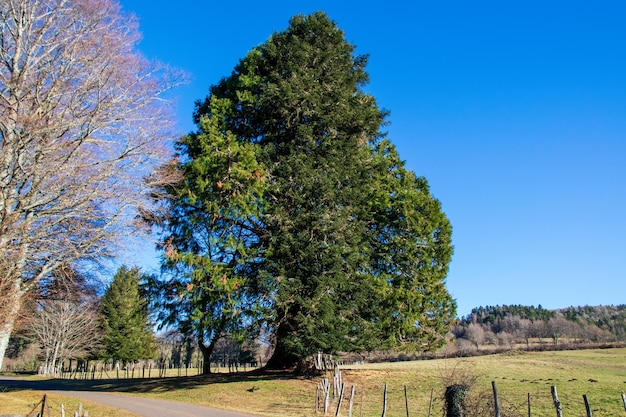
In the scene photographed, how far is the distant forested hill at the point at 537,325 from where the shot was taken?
12069 cm

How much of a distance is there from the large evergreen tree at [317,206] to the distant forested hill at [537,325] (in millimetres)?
91701

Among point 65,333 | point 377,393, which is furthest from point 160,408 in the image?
point 65,333

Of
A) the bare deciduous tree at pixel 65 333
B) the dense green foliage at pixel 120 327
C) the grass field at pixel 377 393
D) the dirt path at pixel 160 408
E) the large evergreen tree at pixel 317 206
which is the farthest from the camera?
the dense green foliage at pixel 120 327

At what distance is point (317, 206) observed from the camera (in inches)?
755

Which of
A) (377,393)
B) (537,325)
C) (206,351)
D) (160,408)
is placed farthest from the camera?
(537,325)

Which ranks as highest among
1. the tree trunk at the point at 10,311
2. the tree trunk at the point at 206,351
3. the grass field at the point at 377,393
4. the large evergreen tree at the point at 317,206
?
the large evergreen tree at the point at 317,206

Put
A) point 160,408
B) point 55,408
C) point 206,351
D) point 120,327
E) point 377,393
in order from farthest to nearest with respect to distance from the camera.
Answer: point 120,327 < point 206,351 < point 377,393 < point 160,408 < point 55,408

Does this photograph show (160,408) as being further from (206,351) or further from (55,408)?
(206,351)

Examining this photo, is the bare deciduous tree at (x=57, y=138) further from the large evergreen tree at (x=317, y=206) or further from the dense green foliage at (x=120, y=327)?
the dense green foliage at (x=120, y=327)

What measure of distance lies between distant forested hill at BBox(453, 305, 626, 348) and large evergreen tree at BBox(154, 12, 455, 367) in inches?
3610

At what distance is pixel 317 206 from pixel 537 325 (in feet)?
446

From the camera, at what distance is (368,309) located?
19766 mm

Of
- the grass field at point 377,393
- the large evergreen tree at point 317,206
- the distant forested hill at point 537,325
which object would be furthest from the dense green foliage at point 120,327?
the distant forested hill at point 537,325

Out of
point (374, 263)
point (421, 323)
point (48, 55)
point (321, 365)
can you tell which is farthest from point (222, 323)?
point (48, 55)
